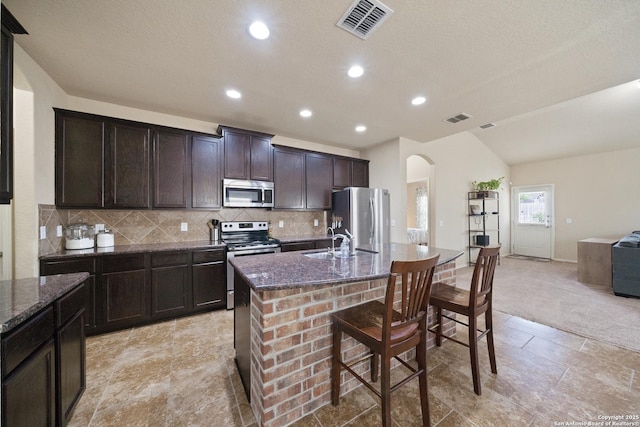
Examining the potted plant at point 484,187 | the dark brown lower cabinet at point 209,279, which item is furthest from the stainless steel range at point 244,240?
Answer: the potted plant at point 484,187

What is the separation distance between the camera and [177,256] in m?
2.88

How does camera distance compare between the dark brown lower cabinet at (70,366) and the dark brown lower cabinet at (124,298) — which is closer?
the dark brown lower cabinet at (70,366)

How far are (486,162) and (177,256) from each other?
24.7 ft

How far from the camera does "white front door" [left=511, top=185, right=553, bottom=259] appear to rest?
6.53m

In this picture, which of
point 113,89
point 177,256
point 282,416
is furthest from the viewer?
point 177,256

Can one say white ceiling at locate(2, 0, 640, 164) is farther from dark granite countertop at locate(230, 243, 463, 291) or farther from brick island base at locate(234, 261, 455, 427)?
brick island base at locate(234, 261, 455, 427)

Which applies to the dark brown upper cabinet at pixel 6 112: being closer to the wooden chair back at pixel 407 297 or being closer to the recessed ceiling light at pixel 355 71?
the wooden chair back at pixel 407 297

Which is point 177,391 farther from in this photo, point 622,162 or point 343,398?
point 622,162

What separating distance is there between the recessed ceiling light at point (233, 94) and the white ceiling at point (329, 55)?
3.4 inches

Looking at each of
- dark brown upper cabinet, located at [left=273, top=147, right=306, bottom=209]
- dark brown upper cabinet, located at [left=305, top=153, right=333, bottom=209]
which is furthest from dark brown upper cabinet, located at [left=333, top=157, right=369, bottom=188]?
dark brown upper cabinet, located at [left=273, top=147, right=306, bottom=209]

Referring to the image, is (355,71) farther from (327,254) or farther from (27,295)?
(27,295)

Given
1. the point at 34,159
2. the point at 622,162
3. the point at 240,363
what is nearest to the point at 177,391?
the point at 240,363

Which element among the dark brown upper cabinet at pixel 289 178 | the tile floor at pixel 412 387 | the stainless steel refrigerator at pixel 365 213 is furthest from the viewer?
the stainless steel refrigerator at pixel 365 213

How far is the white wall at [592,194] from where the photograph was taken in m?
5.38
